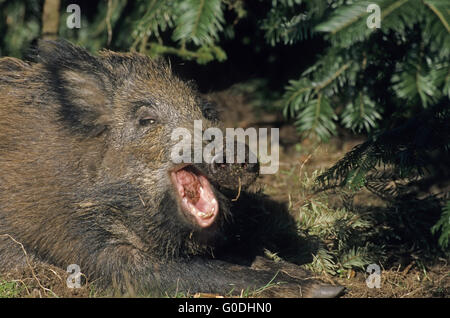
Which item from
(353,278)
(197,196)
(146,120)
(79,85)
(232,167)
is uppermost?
(79,85)

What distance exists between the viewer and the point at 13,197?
4.20 m

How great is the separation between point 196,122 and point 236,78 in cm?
329

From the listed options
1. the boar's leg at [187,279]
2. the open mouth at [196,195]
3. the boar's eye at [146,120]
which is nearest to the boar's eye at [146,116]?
the boar's eye at [146,120]

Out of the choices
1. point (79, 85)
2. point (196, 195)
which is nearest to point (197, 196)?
point (196, 195)

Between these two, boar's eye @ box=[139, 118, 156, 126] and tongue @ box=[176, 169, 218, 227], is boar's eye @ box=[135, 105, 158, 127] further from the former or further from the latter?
tongue @ box=[176, 169, 218, 227]

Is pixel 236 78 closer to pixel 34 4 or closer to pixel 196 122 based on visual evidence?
pixel 34 4

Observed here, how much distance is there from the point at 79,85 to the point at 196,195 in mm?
1139

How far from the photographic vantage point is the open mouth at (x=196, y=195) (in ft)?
12.7

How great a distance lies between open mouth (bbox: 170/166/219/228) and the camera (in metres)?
3.87

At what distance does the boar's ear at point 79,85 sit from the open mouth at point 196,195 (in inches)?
26.0

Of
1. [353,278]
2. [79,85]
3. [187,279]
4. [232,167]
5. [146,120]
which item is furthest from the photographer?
[353,278]

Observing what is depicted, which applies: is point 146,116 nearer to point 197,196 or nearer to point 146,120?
point 146,120

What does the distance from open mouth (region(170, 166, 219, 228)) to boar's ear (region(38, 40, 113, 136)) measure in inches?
26.0

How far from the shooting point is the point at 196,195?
12.9 feet
